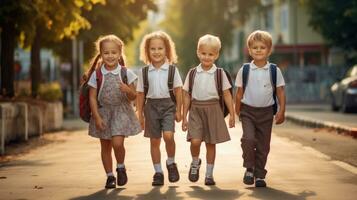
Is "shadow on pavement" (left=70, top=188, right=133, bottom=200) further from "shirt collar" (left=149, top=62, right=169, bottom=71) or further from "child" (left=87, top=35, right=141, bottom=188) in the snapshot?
"shirt collar" (left=149, top=62, right=169, bottom=71)

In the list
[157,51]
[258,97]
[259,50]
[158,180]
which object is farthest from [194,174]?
[259,50]

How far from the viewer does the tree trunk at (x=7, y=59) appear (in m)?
21.0

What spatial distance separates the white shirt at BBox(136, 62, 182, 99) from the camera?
9703 millimetres

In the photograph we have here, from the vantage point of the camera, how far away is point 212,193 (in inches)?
351

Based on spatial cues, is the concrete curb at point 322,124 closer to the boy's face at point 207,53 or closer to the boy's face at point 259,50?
the boy's face at point 259,50

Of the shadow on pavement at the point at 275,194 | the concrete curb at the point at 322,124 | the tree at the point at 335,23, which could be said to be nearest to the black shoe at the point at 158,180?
the shadow on pavement at the point at 275,194

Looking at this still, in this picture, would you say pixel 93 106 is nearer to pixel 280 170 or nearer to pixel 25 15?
pixel 280 170

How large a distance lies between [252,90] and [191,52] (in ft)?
198

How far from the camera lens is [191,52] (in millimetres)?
69875

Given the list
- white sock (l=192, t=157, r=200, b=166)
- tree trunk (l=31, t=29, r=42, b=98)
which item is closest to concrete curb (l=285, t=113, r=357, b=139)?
tree trunk (l=31, t=29, r=42, b=98)

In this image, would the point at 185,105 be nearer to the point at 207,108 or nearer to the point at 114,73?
the point at 207,108

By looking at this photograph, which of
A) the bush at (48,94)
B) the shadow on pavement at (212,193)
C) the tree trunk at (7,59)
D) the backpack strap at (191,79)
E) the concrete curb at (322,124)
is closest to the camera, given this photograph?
the shadow on pavement at (212,193)

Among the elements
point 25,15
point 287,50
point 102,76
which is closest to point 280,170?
point 102,76

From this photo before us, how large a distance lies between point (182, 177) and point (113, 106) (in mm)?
1300
